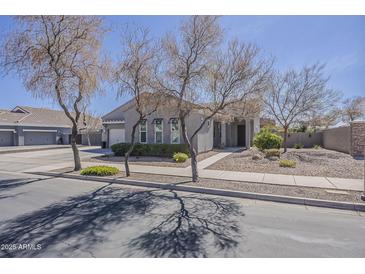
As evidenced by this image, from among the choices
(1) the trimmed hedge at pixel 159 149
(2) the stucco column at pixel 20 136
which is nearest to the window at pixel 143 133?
(1) the trimmed hedge at pixel 159 149

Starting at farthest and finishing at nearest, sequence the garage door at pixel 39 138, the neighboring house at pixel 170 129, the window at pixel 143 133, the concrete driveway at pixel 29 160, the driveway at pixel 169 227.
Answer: the garage door at pixel 39 138 < the window at pixel 143 133 < the neighboring house at pixel 170 129 < the concrete driveway at pixel 29 160 < the driveway at pixel 169 227

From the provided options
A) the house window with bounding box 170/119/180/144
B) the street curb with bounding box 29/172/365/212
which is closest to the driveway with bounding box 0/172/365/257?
the street curb with bounding box 29/172/365/212

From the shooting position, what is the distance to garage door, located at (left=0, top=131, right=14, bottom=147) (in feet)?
92.3

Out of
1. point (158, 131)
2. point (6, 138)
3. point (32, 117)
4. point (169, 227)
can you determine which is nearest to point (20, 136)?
point (6, 138)

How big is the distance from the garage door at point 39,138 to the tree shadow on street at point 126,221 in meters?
30.7

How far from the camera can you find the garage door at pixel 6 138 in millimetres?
28141

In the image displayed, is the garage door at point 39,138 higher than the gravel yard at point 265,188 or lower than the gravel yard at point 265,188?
higher

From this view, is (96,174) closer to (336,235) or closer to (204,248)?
(204,248)

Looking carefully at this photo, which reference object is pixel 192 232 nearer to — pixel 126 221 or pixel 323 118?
pixel 126 221

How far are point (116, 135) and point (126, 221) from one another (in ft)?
68.6

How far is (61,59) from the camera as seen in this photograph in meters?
9.62

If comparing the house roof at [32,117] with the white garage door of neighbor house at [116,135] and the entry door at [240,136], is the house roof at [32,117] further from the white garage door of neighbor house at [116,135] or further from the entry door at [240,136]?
the entry door at [240,136]

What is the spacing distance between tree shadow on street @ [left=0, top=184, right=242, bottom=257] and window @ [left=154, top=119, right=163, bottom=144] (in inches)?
426

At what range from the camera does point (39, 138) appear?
32062mm
